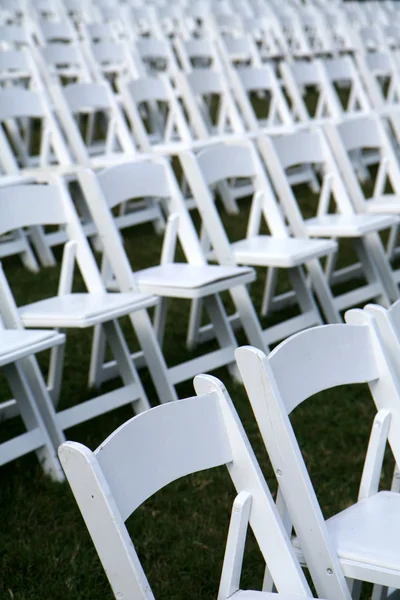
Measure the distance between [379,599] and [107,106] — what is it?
4.49 meters

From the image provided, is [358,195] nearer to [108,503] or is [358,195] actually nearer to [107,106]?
[107,106]

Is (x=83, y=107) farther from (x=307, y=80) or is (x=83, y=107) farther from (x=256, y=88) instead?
(x=307, y=80)

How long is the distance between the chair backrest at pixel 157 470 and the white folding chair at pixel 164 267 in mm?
1839

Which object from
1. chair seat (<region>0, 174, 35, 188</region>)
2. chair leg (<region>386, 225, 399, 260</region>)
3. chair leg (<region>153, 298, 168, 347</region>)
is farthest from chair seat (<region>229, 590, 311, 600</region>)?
chair leg (<region>386, 225, 399, 260</region>)

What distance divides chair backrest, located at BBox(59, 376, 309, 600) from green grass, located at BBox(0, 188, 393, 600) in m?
0.83

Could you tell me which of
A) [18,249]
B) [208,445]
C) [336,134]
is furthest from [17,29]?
[208,445]

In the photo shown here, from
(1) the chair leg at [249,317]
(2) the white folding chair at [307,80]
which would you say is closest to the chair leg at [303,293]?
(1) the chair leg at [249,317]

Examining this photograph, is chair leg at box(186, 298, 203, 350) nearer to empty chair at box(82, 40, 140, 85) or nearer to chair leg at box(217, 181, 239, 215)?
chair leg at box(217, 181, 239, 215)

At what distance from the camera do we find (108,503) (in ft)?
5.52

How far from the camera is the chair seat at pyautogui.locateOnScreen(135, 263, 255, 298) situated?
3.83 metres

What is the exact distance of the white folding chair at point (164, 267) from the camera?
3.93 m

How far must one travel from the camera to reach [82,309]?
3525mm

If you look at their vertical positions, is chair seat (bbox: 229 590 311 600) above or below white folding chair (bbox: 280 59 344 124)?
below

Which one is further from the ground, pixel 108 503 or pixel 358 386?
pixel 108 503
